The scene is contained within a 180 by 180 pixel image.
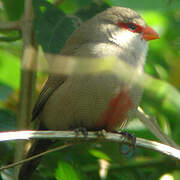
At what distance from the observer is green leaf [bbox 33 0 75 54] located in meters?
3.04

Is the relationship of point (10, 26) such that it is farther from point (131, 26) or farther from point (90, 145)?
point (90, 145)

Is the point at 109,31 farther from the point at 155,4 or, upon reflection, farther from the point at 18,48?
the point at 18,48

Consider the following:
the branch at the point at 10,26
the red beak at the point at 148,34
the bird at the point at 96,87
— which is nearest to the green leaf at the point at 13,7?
the branch at the point at 10,26

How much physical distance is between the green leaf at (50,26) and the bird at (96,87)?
0.10m

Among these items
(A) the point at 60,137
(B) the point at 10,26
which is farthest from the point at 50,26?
(A) the point at 60,137

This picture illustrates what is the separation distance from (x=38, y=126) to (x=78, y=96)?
837mm

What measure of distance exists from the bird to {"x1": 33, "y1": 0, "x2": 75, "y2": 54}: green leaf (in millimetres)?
98

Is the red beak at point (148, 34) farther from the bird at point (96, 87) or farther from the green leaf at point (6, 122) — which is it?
the green leaf at point (6, 122)

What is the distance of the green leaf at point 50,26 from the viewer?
120 inches

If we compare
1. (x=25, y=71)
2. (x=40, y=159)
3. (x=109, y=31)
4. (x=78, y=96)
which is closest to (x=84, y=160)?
(x=40, y=159)

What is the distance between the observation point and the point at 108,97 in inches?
104

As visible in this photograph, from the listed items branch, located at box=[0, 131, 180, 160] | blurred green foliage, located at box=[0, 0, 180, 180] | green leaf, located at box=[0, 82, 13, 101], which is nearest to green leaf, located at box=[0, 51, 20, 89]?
blurred green foliage, located at box=[0, 0, 180, 180]

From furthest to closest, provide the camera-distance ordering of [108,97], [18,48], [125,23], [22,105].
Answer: [18,48] < [125,23] < [22,105] < [108,97]

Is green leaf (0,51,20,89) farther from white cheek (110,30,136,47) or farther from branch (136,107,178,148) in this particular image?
branch (136,107,178,148)
